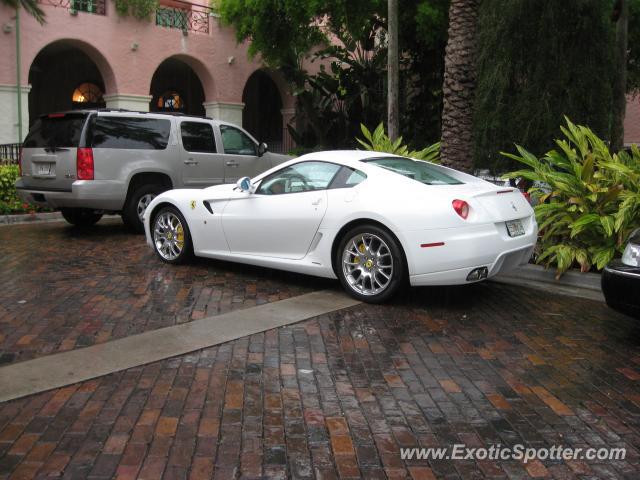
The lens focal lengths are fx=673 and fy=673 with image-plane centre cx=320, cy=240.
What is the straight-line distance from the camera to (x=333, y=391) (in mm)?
4199

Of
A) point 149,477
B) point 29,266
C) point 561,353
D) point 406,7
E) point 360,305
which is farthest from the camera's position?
point 406,7

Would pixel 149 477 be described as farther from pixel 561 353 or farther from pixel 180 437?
pixel 561 353

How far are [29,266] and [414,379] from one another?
550 centimetres

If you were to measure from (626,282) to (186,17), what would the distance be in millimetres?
18052

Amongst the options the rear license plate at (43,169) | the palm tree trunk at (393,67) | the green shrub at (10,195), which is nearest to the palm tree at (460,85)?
the palm tree trunk at (393,67)

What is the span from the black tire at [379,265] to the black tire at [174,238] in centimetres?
224

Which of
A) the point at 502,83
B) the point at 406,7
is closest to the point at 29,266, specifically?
the point at 502,83

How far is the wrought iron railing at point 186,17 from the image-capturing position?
19.9 m

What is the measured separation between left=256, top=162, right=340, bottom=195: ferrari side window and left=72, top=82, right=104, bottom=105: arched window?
18.1 metres

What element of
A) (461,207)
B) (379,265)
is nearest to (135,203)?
(379,265)

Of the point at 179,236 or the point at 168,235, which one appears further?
the point at 168,235

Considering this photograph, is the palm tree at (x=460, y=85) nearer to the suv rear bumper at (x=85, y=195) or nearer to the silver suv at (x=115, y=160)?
the silver suv at (x=115, y=160)

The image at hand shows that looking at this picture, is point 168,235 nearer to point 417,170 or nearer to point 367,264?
point 367,264

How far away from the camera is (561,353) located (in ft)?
16.5
